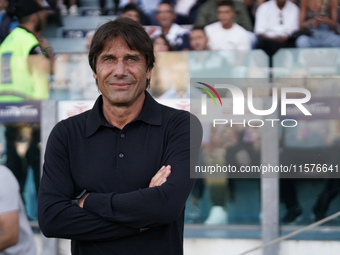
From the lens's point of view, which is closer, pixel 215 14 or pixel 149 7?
pixel 215 14

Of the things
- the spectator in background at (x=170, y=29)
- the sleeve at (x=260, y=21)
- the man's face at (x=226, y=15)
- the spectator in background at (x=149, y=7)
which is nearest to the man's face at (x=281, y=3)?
the sleeve at (x=260, y=21)

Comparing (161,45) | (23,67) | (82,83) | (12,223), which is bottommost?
(12,223)

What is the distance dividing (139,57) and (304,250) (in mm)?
2869

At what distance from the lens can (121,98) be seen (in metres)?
2.08

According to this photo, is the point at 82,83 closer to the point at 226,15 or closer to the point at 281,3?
the point at 226,15

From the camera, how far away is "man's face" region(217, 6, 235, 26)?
4.76m

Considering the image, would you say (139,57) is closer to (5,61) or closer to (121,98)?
(121,98)

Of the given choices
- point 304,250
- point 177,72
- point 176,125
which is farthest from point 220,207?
point 176,125

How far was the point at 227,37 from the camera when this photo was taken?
4.70m

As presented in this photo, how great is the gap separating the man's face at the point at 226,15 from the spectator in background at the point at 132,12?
754mm

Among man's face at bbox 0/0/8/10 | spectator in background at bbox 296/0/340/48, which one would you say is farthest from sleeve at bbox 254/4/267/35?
man's face at bbox 0/0/8/10

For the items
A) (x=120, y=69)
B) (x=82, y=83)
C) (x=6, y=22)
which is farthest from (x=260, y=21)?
(x=120, y=69)

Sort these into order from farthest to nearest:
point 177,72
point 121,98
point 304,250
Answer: point 177,72
point 304,250
point 121,98

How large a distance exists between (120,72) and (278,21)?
3.05 meters
